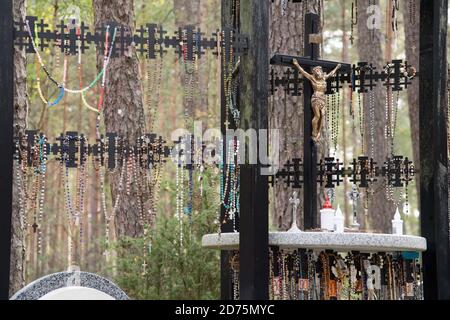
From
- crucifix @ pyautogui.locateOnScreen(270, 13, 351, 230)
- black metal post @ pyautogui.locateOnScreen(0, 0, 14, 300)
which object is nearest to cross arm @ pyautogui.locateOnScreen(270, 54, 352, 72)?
crucifix @ pyautogui.locateOnScreen(270, 13, 351, 230)

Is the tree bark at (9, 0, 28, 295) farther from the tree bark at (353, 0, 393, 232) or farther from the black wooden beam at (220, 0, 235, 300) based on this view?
the tree bark at (353, 0, 393, 232)

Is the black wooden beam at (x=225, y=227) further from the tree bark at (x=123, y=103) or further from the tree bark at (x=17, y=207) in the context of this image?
the tree bark at (x=123, y=103)

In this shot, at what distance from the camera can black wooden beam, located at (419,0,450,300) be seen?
379 inches

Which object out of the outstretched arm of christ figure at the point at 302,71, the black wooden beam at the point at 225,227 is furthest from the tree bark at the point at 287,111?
the outstretched arm of christ figure at the point at 302,71

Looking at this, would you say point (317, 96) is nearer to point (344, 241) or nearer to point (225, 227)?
point (225, 227)

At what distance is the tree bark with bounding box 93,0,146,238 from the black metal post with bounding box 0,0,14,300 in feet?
22.6

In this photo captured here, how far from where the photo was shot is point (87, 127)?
34781 mm

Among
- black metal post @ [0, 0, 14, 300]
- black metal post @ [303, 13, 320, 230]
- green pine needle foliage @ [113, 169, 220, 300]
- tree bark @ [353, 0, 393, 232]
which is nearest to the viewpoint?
black metal post @ [0, 0, 14, 300]

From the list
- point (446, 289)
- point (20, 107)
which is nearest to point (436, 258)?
point (446, 289)

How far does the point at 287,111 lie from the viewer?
1354cm

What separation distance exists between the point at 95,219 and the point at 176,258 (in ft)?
65.4

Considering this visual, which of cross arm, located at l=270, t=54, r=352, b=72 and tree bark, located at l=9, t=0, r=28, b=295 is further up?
cross arm, located at l=270, t=54, r=352, b=72

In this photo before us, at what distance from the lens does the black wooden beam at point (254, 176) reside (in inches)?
338

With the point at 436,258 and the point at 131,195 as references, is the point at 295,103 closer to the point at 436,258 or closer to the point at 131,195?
the point at 131,195
